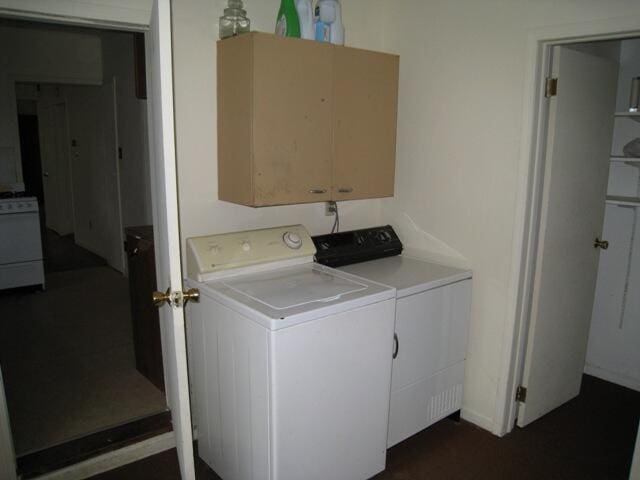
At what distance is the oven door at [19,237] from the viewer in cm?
428

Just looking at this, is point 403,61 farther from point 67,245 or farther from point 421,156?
point 67,245

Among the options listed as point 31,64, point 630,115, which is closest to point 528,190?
point 630,115

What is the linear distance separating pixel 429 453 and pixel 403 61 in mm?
2036

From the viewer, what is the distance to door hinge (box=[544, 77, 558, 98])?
2252 mm

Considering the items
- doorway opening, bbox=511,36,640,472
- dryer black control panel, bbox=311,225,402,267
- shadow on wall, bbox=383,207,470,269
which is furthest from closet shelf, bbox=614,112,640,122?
dryer black control panel, bbox=311,225,402,267

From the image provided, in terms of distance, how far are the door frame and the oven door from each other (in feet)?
13.2

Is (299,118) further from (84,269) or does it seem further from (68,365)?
(84,269)

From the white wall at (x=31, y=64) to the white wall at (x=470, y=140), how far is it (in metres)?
3.89

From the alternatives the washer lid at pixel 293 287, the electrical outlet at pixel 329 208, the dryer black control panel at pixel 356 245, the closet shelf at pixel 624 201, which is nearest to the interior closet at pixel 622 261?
the closet shelf at pixel 624 201

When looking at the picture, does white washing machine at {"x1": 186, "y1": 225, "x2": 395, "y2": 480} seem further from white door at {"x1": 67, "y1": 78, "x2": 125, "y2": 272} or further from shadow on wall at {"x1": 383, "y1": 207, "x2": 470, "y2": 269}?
white door at {"x1": 67, "y1": 78, "x2": 125, "y2": 272}

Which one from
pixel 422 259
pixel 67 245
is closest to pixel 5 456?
pixel 422 259

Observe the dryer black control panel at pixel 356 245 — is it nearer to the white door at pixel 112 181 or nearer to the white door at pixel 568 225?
the white door at pixel 568 225

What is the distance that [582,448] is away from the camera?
2432 millimetres

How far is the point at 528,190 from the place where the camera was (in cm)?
228
